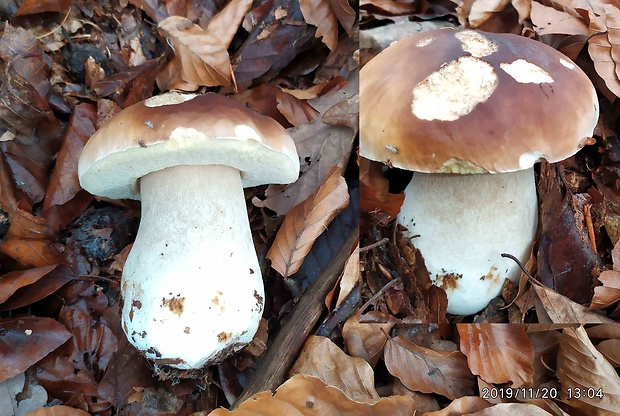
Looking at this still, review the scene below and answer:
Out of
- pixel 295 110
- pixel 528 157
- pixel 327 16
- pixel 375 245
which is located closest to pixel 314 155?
pixel 295 110

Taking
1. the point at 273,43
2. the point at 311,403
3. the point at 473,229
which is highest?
the point at 273,43

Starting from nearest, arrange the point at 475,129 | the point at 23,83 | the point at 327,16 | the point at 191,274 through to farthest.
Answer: the point at 475,129
the point at 191,274
the point at 23,83
the point at 327,16

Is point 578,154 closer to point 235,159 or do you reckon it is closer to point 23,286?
point 235,159

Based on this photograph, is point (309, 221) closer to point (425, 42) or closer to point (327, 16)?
point (425, 42)

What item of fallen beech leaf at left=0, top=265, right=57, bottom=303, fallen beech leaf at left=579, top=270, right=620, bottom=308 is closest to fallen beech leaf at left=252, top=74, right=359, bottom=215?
fallen beech leaf at left=0, top=265, right=57, bottom=303

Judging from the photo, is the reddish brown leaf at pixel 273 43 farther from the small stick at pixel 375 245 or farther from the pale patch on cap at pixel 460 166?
the pale patch on cap at pixel 460 166

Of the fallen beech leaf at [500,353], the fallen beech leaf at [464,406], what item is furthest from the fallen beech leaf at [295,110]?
the fallen beech leaf at [464,406]

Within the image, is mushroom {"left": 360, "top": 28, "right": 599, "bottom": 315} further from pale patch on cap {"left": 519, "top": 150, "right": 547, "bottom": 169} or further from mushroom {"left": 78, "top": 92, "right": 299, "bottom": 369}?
mushroom {"left": 78, "top": 92, "right": 299, "bottom": 369}
